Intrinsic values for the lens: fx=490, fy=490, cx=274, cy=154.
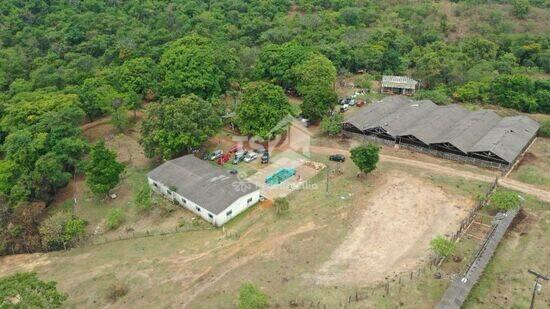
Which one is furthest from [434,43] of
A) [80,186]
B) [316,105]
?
[80,186]

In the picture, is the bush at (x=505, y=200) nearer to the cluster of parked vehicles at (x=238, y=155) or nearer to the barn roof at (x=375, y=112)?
the barn roof at (x=375, y=112)

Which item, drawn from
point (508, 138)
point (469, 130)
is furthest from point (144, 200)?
point (508, 138)

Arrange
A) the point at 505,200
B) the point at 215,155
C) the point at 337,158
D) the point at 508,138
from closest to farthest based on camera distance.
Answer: the point at 505,200 → the point at 508,138 → the point at 337,158 → the point at 215,155

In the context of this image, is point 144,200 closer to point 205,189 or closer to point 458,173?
point 205,189

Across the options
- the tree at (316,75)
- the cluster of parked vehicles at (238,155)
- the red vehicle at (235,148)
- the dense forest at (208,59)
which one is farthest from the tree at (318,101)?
the red vehicle at (235,148)

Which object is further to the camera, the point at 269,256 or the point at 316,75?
the point at 316,75
